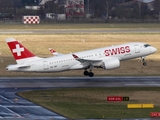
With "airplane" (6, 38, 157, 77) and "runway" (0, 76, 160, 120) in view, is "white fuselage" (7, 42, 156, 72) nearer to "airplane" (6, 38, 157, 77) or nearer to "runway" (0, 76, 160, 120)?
"airplane" (6, 38, 157, 77)

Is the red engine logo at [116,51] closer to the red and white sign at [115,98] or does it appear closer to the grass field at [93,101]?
the grass field at [93,101]

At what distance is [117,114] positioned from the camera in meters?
50.0

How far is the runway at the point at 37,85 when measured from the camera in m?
49.7

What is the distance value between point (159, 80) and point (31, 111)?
2503 centimetres

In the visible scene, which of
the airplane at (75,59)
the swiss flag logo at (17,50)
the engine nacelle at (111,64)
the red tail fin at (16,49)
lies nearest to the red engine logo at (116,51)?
the airplane at (75,59)

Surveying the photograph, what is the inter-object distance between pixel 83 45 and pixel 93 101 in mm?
61009

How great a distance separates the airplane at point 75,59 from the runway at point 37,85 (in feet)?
5.66

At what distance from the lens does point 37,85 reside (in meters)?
67.6

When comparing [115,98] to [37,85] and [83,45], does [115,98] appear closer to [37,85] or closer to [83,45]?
[37,85]

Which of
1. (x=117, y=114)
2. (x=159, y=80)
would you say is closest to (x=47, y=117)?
(x=117, y=114)

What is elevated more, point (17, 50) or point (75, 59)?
point (17, 50)

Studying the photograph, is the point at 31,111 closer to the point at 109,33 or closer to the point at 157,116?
the point at 157,116

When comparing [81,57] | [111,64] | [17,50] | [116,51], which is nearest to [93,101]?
[111,64]

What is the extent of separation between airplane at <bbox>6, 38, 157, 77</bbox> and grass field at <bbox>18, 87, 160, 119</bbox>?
6919 millimetres
